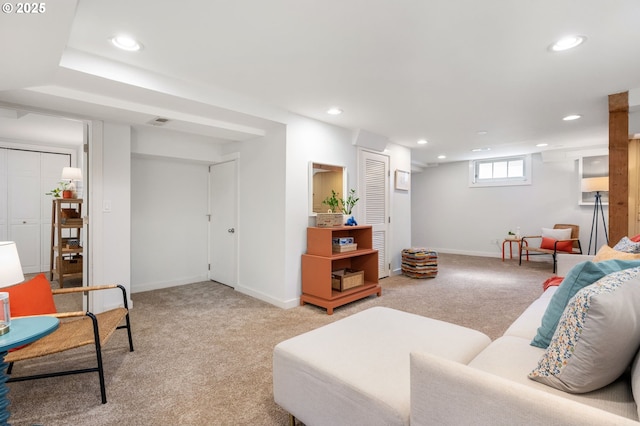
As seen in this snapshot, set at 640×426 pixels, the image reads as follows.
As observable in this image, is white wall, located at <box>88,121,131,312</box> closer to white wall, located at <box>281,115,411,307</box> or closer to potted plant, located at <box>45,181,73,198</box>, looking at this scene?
potted plant, located at <box>45,181,73,198</box>

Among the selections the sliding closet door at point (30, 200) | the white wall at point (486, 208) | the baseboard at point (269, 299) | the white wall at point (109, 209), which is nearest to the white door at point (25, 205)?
the sliding closet door at point (30, 200)

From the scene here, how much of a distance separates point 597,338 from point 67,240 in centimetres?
517

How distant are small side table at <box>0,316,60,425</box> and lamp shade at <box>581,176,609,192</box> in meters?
7.21

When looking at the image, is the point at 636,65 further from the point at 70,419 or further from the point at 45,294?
the point at 45,294

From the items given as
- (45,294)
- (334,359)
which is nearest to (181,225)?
(45,294)

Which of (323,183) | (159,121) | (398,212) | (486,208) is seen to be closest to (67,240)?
(159,121)

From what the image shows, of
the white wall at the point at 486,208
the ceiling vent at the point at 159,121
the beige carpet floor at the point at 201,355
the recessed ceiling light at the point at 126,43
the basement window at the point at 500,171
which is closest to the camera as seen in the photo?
the beige carpet floor at the point at 201,355

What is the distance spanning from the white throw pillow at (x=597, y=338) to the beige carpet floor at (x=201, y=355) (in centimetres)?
135

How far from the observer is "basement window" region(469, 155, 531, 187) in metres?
6.80

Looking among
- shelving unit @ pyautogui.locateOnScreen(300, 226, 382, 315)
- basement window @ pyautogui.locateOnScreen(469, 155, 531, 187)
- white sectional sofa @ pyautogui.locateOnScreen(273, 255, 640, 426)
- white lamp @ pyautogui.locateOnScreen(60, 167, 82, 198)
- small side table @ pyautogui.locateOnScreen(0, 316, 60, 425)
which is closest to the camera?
white sectional sofa @ pyautogui.locateOnScreen(273, 255, 640, 426)

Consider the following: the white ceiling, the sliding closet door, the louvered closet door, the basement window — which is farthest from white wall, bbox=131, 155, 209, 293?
the basement window

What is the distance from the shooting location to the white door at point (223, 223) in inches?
175

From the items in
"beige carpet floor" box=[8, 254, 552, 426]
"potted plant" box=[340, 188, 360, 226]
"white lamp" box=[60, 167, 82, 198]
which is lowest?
"beige carpet floor" box=[8, 254, 552, 426]

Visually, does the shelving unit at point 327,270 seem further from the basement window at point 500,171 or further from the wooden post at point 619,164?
the basement window at point 500,171
